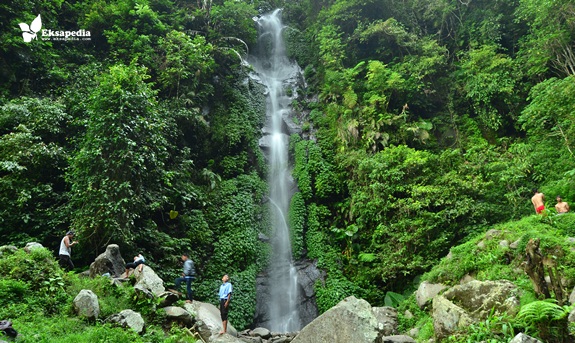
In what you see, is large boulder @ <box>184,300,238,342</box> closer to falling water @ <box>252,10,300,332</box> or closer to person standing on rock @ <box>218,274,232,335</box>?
person standing on rock @ <box>218,274,232,335</box>

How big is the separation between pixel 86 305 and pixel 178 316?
2.17 meters

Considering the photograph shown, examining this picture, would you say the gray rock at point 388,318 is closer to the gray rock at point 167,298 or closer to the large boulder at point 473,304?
the large boulder at point 473,304

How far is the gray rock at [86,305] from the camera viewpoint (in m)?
6.95

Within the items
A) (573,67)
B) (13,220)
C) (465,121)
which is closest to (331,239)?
(465,121)

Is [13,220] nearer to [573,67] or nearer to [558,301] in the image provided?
[558,301]

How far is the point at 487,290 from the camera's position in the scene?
23.5 feet

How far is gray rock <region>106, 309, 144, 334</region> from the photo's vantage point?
6.95 m

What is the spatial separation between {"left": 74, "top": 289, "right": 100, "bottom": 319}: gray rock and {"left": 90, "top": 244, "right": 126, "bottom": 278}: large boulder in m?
2.37

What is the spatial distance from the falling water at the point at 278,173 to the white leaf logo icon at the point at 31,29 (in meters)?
11.3

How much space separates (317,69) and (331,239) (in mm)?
12460

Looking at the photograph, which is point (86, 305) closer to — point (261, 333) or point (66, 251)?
point (66, 251)

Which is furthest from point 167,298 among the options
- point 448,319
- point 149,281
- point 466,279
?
point 466,279

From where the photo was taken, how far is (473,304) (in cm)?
720

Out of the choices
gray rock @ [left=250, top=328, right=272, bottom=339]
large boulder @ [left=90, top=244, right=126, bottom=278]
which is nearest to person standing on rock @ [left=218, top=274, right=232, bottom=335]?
gray rock @ [left=250, top=328, right=272, bottom=339]
